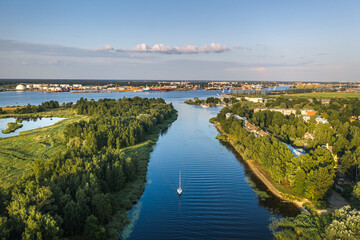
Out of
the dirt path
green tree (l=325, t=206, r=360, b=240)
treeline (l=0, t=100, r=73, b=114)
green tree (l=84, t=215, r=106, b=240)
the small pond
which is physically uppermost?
treeline (l=0, t=100, r=73, b=114)

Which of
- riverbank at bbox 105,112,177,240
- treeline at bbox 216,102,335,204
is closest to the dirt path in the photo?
treeline at bbox 216,102,335,204

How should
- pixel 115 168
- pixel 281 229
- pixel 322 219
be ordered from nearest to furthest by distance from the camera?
pixel 322 219, pixel 281 229, pixel 115 168

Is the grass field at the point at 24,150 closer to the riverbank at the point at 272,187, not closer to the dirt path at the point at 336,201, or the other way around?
the riverbank at the point at 272,187

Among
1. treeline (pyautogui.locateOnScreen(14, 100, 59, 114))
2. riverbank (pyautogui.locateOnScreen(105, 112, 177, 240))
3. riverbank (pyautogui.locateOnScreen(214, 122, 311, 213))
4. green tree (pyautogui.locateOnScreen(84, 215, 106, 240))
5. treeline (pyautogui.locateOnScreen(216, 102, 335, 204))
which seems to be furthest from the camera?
treeline (pyautogui.locateOnScreen(14, 100, 59, 114))

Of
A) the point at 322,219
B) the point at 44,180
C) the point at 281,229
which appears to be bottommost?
the point at 281,229

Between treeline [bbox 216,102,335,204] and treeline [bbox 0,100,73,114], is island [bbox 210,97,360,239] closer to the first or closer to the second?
treeline [bbox 216,102,335,204]

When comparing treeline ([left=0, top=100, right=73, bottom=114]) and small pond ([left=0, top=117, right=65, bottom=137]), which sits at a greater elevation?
treeline ([left=0, top=100, right=73, bottom=114])

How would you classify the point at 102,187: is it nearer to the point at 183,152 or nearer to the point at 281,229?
the point at 281,229

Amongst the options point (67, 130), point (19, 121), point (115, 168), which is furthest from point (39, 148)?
point (19, 121)

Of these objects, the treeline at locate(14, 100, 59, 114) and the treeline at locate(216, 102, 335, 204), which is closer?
the treeline at locate(216, 102, 335, 204)
